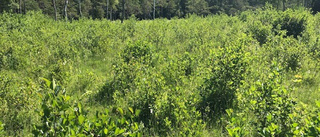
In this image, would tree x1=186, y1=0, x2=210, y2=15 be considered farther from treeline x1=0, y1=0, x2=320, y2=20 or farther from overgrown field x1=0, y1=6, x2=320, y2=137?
overgrown field x1=0, y1=6, x2=320, y2=137

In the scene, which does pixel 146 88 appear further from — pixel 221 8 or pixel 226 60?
pixel 221 8

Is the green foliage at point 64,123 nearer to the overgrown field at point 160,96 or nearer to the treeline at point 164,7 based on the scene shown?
the overgrown field at point 160,96

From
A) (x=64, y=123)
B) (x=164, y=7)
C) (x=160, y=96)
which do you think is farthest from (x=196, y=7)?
(x=64, y=123)

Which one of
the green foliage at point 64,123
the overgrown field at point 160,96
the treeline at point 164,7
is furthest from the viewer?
the treeline at point 164,7

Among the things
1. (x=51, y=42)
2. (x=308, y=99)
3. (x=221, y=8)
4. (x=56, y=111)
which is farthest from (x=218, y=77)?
(x=221, y=8)

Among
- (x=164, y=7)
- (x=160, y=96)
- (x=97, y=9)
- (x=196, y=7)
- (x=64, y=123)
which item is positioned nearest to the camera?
(x=64, y=123)

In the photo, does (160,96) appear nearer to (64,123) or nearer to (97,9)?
(64,123)

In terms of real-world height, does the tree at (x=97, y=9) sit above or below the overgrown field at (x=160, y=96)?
above

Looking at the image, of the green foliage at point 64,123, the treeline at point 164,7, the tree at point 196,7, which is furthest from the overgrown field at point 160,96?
the tree at point 196,7

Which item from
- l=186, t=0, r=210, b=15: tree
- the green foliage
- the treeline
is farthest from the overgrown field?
l=186, t=0, r=210, b=15: tree

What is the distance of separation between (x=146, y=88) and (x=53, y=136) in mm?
2649

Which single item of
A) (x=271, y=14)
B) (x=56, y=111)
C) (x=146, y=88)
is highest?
(x=271, y=14)

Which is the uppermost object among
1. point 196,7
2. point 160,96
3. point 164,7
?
point 164,7

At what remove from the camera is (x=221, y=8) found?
61.9 metres
